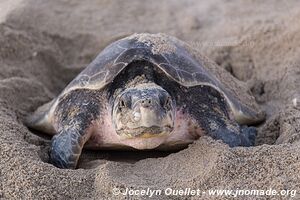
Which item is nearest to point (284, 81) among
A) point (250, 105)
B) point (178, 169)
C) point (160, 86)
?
point (250, 105)

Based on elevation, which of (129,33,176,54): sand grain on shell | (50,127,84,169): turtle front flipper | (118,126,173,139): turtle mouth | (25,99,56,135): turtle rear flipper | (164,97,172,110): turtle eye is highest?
(129,33,176,54): sand grain on shell

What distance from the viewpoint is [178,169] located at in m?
2.82

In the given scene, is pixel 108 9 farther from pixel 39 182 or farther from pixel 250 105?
pixel 39 182

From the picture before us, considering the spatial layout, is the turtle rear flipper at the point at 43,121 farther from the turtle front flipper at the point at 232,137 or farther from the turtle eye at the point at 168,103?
the turtle front flipper at the point at 232,137

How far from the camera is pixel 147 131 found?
279 centimetres

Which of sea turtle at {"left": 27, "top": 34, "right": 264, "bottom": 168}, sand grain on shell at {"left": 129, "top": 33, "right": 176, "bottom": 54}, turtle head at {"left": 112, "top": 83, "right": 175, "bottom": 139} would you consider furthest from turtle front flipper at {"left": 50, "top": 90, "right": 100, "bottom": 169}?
sand grain on shell at {"left": 129, "top": 33, "right": 176, "bottom": 54}

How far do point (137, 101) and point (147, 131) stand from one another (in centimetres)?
18

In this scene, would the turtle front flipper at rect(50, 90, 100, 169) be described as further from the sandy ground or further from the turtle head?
the turtle head

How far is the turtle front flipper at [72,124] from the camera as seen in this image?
3.09m

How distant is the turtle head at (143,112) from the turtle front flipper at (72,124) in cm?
23

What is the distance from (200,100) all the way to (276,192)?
3.40 feet

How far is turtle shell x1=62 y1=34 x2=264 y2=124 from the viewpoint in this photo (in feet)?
10.7

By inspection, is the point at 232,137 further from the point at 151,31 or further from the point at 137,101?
the point at 151,31

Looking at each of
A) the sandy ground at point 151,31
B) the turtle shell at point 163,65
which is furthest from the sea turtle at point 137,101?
the sandy ground at point 151,31
